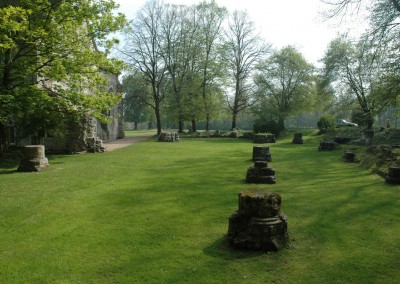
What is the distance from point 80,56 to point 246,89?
31.7 m

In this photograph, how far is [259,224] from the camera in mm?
5648

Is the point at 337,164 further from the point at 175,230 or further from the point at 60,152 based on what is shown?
the point at 60,152

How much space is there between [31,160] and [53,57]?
4.69m

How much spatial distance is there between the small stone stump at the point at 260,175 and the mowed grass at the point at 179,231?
325mm

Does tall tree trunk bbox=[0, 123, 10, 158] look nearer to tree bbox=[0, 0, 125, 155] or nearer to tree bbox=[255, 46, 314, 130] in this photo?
tree bbox=[0, 0, 125, 155]

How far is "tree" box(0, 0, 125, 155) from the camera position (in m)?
14.3

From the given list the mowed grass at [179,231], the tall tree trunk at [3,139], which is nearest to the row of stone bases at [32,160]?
the mowed grass at [179,231]

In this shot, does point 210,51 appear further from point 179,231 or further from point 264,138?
point 179,231

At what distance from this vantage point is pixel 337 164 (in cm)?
1631

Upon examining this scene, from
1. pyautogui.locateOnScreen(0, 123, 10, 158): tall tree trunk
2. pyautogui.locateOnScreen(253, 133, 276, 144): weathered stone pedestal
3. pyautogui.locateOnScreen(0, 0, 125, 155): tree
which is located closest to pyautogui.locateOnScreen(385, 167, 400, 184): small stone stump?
pyautogui.locateOnScreen(0, 0, 125, 155): tree

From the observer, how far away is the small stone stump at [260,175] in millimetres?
11406

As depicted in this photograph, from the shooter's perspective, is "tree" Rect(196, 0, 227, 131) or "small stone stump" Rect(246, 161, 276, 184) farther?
"tree" Rect(196, 0, 227, 131)

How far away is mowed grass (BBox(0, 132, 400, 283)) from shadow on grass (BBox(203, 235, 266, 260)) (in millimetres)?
17

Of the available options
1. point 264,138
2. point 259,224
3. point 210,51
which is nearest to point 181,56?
point 210,51
